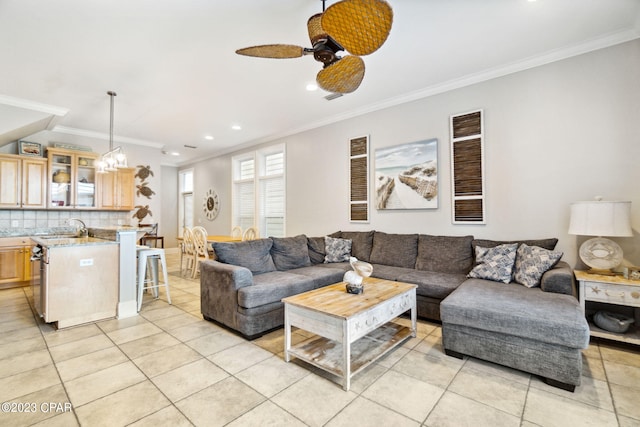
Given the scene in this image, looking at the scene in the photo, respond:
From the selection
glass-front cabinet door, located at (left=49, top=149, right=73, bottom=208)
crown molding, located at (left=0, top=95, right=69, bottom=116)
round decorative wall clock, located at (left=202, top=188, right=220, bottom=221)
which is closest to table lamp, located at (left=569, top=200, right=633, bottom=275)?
crown molding, located at (left=0, top=95, right=69, bottom=116)

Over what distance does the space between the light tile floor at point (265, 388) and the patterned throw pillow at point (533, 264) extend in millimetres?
698

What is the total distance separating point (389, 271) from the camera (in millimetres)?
3666

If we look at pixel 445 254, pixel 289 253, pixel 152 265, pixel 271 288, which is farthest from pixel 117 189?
pixel 445 254

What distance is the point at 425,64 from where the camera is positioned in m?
3.33

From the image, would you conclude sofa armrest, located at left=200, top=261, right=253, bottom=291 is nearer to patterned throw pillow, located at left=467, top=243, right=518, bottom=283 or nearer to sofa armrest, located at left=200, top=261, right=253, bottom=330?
sofa armrest, located at left=200, top=261, right=253, bottom=330

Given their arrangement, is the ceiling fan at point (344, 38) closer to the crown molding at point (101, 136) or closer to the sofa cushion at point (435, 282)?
the sofa cushion at point (435, 282)

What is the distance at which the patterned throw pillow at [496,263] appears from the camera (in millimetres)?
2998

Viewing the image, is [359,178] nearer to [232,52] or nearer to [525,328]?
[232,52]

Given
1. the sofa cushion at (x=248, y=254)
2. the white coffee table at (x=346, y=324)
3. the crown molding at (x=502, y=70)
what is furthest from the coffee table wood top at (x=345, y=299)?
the crown molding at (x=502, y=70)

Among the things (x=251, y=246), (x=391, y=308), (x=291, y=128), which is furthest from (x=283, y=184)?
(x=391, y=308)

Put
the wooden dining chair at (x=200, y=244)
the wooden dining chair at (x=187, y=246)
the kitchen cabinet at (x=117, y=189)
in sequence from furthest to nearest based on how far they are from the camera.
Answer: the kitchen cabinet at (x=117, y=189), the wooden dining chair at (x=187, y=246), the wooden dining chair at (x=200, y=244)

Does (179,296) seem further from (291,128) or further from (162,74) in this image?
(291,128)

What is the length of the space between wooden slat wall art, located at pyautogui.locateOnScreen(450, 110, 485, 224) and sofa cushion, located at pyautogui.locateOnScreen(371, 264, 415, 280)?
3.04ft

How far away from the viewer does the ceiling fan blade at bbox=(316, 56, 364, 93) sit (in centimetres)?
224
